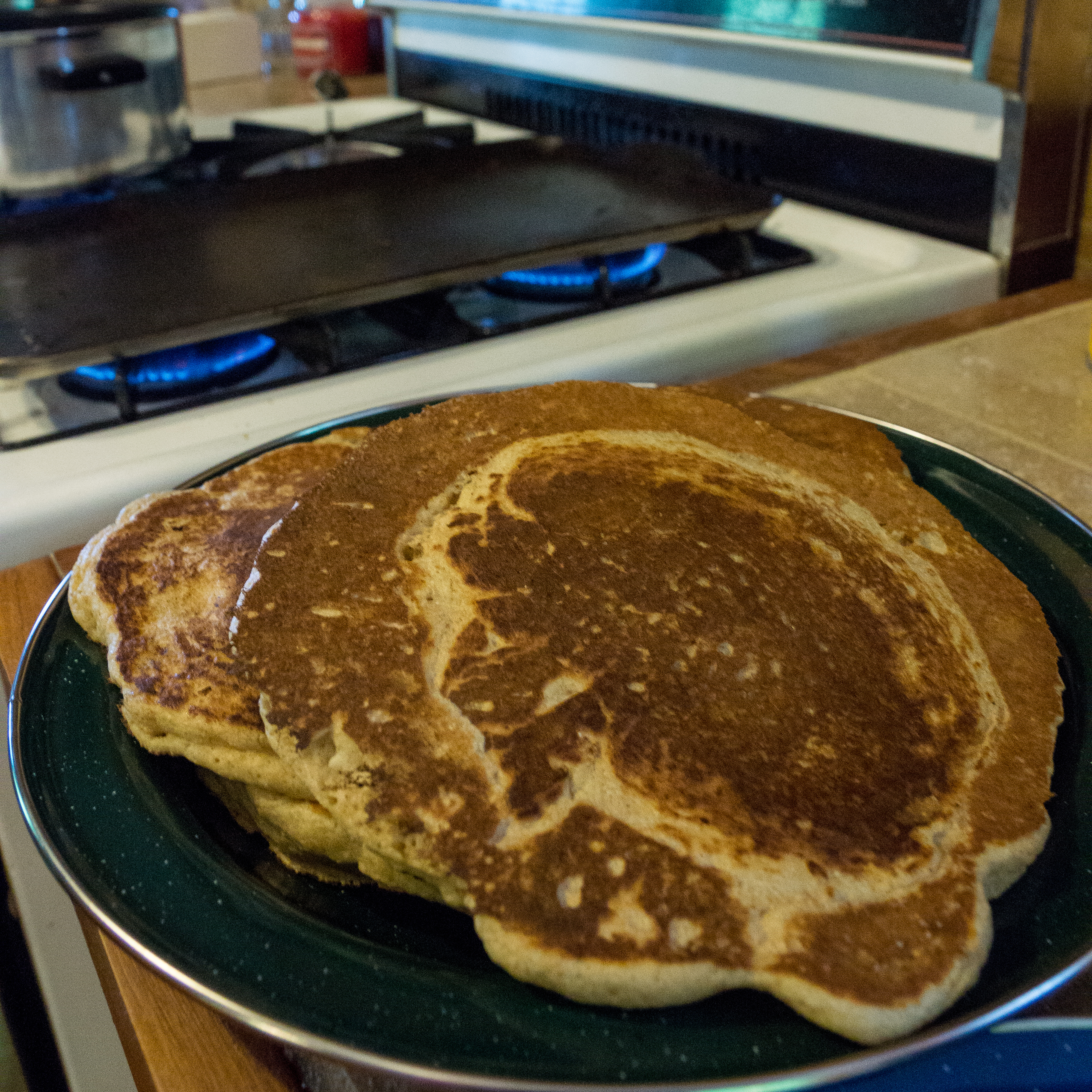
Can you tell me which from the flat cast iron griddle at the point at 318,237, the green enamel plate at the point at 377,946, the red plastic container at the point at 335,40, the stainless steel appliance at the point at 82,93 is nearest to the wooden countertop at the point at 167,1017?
the green enamel plate at the point at 377,946

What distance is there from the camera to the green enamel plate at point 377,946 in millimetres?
367

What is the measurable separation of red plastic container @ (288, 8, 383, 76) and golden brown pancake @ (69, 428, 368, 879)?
2648mm

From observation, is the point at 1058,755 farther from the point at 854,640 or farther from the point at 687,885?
the point at 687,885

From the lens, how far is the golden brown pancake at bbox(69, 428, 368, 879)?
1.66 ft

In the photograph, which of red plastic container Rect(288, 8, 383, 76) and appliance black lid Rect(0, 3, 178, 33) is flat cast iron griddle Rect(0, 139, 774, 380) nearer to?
appliance black lid Rect(0, 3, 178, 33)

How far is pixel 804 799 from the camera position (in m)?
0.46

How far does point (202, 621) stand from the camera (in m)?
0.59

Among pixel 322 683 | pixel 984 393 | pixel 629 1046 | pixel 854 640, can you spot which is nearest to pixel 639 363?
pixel 984 393

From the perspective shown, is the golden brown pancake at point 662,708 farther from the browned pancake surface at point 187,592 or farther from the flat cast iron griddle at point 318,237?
the flat cast iron griddle at point 318,237

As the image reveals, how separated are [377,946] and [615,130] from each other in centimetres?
181

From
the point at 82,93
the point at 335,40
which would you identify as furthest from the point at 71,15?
the point at 335,40

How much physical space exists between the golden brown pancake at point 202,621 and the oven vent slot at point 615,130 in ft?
3.65

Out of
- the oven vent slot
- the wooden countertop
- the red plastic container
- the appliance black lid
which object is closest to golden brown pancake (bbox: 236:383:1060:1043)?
the wooden countertop

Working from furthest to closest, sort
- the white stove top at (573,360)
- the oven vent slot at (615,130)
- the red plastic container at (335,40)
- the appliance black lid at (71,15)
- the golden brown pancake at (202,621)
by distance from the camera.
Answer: the red plastic container at (335,40)
the oven vent slot at (615,130)
the appliance black lid at (71,15)
the white stove top at (573,360)
the golden brown pancake at (202,621)
